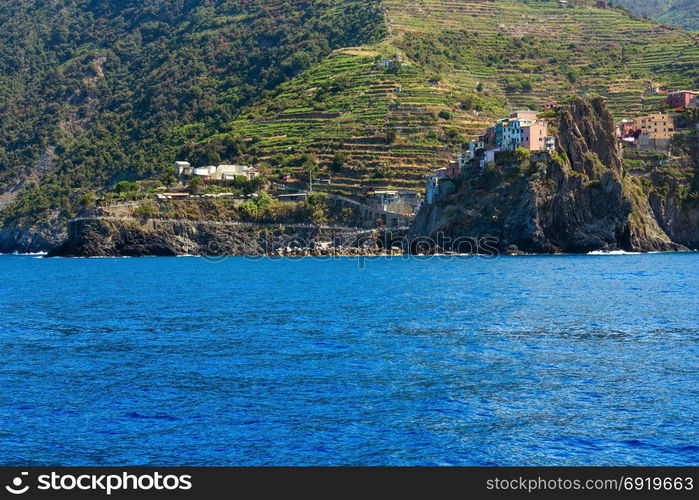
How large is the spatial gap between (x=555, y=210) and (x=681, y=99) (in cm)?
5055

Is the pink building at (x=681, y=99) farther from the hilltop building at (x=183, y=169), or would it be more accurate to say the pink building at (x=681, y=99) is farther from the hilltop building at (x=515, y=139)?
the hilltop building at (x=183, y=169)

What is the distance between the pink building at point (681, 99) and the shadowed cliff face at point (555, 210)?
36272mm

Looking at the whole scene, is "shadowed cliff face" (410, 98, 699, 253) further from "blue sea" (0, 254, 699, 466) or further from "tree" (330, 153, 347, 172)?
"blue sea" (0, 254, 699, 466)

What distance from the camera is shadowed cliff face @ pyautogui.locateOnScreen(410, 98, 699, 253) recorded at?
11650 cm

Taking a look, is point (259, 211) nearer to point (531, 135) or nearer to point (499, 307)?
point (531, 135)

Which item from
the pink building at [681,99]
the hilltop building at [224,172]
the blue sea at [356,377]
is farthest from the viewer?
the pink building at [681,99]

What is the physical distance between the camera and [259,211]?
457 ft

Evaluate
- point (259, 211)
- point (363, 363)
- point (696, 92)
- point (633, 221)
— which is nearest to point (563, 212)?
point (633, 221)

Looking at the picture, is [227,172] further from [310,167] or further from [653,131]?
[653,131]

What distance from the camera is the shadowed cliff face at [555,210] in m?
116

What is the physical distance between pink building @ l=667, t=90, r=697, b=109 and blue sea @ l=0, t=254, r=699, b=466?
97.1m

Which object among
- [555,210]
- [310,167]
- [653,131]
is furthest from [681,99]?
[310,167]

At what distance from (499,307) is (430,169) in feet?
A: 298

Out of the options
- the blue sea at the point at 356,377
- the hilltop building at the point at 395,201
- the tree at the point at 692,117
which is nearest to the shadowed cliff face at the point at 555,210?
the hilltop building at the point at 395,201
